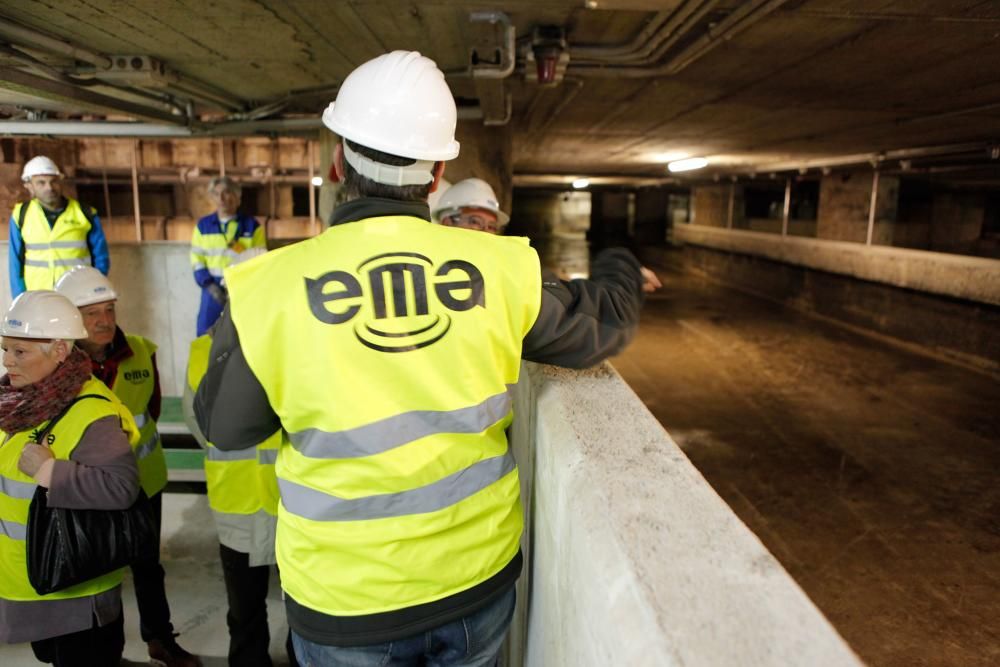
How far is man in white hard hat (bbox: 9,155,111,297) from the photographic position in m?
4.93

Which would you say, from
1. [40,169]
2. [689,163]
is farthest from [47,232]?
[689,163]

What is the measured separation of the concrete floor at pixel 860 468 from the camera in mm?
3328

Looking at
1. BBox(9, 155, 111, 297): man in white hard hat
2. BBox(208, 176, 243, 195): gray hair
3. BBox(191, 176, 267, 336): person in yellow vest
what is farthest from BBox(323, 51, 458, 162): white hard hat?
BBox(9, 155, 111, 297): man in white hard hat

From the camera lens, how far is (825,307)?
1098 centimetres

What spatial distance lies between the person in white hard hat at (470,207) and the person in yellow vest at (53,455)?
1735mm

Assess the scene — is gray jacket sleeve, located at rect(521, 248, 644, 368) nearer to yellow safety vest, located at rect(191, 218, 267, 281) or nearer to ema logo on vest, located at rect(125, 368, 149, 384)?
ema logo on vest, located at rect(125, 368, 149, 384)

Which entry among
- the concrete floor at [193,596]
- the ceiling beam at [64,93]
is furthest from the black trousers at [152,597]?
the ceiling beam at [64,93]

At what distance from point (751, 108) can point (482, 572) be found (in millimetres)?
5370

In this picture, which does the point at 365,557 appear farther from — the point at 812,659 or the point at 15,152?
the point at 15,152

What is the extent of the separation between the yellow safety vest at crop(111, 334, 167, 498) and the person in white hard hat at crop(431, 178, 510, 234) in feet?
4.99

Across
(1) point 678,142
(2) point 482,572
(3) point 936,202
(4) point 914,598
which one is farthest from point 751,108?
(3) point 936,202

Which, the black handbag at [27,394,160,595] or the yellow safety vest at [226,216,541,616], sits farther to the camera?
the black handbag at [27,394,160,595]

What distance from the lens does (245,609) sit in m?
2.62

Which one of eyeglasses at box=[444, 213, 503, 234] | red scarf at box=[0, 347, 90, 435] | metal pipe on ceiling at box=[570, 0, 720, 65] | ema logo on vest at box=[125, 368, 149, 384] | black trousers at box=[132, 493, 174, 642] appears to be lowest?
black trousers at box=[132, 493, 174, 642]
